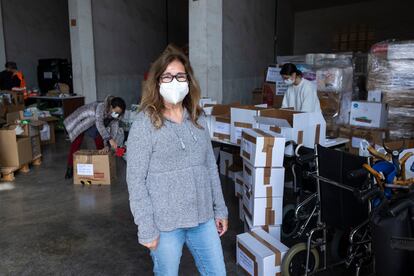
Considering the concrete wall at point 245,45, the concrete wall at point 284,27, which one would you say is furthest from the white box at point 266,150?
the concrete wall at point 284,27

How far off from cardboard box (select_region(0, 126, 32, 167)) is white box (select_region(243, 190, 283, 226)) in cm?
330

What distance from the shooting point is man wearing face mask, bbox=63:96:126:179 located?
13.8ft

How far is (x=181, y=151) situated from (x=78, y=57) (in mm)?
6871

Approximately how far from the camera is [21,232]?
320 cm

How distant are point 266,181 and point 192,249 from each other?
114 cm

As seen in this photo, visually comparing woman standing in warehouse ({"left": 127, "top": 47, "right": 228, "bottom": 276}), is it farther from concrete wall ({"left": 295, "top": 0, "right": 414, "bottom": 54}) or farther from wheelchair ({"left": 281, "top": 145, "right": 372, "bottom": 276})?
concrete wall ({"left": 295, "top": 0, "right": 414, "bottom": 54})

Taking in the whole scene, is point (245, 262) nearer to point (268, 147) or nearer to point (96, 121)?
point (268, 147)

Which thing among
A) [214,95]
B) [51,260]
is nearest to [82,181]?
[51,260]

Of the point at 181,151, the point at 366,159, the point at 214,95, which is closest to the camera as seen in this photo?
the point at 181,151

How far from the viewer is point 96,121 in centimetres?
429

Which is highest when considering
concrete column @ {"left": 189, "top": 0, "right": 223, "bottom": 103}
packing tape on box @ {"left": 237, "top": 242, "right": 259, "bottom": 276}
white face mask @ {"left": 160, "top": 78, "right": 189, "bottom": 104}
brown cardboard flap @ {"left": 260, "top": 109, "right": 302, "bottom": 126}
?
concrete column @ {"left": 189, "top": 0, "right": 223, "bottom": 103}

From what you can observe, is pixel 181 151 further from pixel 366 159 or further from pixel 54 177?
pixel 54 177

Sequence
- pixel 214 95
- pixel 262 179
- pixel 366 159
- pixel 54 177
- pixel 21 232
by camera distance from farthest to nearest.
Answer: pixel 214 95 → pixel 54 177 → pixel 21 232 → pixel 262 179 → pixel 366 159

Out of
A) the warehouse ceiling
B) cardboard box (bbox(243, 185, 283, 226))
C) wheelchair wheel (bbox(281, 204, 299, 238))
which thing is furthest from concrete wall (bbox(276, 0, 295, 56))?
A: cardboard box (bbox(243, 185, 283, 226))
